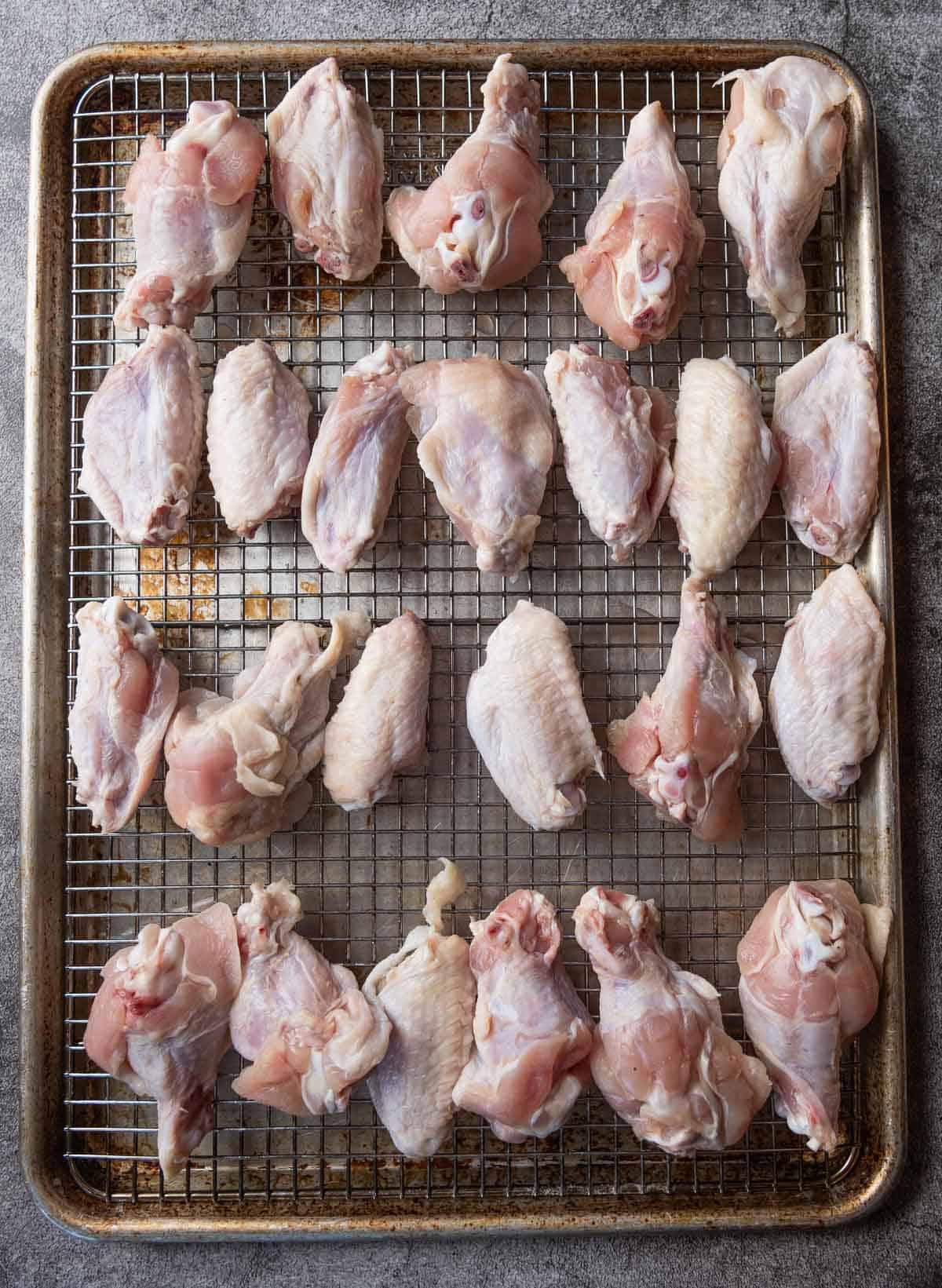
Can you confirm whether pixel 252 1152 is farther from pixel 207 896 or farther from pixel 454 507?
pixel 454 507

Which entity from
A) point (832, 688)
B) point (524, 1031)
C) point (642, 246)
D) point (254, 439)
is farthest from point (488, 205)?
point (524, 1031)

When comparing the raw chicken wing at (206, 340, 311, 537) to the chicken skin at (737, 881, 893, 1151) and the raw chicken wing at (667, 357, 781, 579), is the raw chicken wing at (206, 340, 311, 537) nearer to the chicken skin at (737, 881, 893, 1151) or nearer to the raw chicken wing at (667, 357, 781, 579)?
the raw chicken wing at (667, 357, 781, 579)

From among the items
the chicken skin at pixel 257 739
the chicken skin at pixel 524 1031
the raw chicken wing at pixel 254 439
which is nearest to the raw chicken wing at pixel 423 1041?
the chicken skin at pixel 524 1031

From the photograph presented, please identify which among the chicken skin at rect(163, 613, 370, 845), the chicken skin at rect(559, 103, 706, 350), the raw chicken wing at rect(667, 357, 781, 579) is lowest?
the chicken skin at rect(163, 613, 370, 845)

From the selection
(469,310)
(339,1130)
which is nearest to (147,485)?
(469,310)

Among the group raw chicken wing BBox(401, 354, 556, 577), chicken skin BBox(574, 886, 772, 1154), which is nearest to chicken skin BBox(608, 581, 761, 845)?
chicken skin BBox(574, 886, 772, 1154)

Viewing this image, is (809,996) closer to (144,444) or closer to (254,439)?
(254,439)
